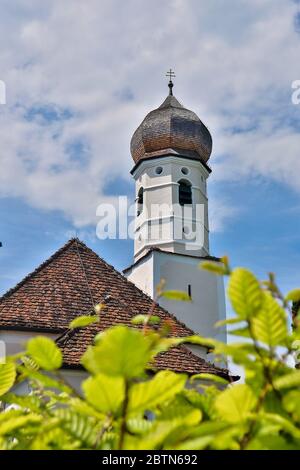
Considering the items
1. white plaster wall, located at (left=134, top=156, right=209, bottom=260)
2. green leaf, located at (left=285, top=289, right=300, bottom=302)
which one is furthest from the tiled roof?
green leaf, located at (left=285, top=289, right=300, bottom=302)

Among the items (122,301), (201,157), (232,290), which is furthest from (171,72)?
(232,290)

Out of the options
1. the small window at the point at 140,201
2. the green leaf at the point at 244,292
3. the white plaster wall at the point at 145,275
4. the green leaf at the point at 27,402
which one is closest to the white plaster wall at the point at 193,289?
the white plaster wall at the point at 145,275

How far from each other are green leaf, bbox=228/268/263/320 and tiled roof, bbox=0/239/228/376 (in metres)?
8.91

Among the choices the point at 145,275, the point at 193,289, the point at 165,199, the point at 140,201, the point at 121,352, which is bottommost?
the point at 121,352

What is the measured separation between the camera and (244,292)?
41.4 inches

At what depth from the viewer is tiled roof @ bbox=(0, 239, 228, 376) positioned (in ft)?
34.9

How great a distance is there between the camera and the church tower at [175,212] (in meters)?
21.5

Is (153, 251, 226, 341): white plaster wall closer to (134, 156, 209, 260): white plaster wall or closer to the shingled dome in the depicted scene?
(134, 156, 209, 260): white plaster wall

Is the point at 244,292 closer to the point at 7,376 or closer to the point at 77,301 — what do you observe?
the point at 7,376

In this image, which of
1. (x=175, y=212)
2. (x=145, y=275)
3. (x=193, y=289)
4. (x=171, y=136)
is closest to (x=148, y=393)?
(x=145, y=275)

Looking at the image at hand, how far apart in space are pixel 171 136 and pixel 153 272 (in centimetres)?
757

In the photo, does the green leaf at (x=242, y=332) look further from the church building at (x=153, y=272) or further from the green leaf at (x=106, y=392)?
the church building at (x=153, y=272)

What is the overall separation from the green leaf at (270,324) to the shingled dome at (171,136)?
933 inches

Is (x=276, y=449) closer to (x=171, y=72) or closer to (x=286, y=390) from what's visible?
(x=286, y=390)
